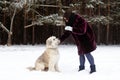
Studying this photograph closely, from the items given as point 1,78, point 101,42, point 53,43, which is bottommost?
point 101,42

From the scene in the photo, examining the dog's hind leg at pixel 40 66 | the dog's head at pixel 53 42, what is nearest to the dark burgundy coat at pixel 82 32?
the dog's head at pixel 53 42

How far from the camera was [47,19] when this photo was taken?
14.4 m

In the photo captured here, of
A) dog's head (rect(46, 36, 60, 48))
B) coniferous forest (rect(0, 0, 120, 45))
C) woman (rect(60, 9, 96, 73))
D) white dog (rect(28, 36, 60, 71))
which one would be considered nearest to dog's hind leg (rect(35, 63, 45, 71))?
white dog (rect(28, 36, 60, 71))

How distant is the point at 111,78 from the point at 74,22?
1459mm

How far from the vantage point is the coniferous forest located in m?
14.4

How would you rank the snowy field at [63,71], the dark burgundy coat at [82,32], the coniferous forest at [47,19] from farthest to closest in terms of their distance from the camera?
the coniferous forest at [47,19] → the dark burgundy coat at [82,32] → the snowy field at [63,71]

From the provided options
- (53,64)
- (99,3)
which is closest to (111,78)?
(53,64)

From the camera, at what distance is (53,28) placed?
15500 millimetres

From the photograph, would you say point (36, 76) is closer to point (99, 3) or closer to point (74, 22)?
point (74, 22)

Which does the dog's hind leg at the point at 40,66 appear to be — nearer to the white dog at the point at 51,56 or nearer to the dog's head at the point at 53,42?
the white dog at the point at 51,56

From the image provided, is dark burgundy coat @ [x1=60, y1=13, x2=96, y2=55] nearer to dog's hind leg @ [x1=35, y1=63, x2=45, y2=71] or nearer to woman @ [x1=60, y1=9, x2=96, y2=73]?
woman @ [x1=60, y1=9, x2=96, y2=73]

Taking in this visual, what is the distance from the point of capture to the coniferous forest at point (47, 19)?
14398 mm

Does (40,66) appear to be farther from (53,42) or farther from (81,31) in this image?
(81,31)

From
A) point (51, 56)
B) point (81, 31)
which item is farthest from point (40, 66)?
point (81, 31)
